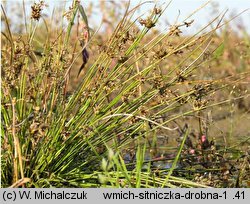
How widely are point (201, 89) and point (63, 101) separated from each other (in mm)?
594

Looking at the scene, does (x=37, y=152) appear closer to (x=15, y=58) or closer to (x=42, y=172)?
(x=42, y=172)

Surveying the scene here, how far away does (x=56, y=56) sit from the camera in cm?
263

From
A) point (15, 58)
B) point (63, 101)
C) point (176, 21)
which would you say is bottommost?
point (63, 101)

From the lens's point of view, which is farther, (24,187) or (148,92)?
(148,92)

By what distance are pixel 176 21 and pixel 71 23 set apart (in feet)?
1.49

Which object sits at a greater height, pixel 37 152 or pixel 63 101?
pixel 63 101

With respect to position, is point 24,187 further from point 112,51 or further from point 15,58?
point 112,51

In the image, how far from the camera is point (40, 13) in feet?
8.03
